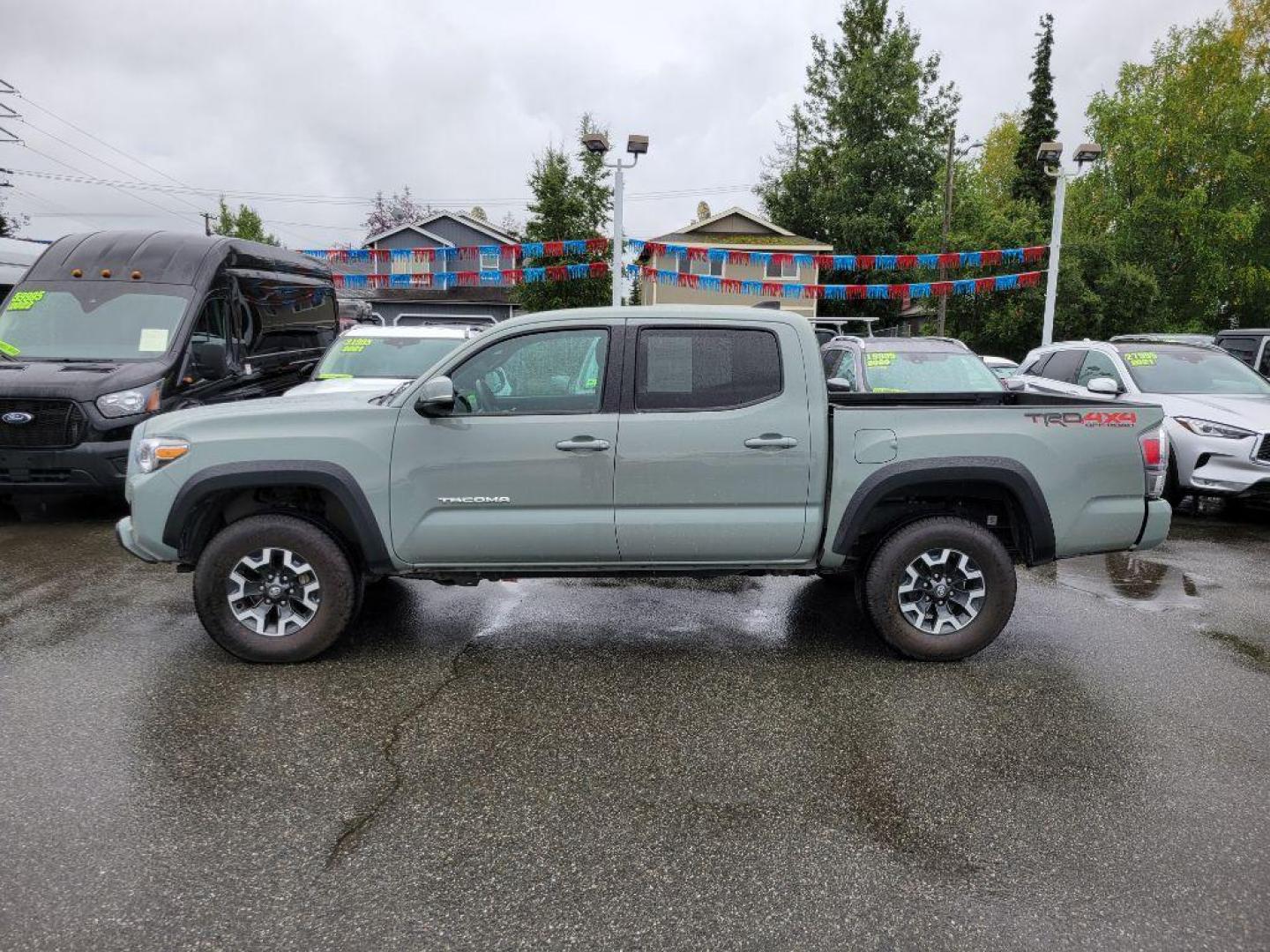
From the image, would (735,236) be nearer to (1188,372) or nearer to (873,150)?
(873,150)

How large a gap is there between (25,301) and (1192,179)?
114ft

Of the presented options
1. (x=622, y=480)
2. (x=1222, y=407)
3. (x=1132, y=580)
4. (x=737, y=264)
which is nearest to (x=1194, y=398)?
(x=1222, y=407)

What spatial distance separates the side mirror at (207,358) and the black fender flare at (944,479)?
6543 millimetres

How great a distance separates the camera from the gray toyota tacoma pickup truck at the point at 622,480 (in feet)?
14.6

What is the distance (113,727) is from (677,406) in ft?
9.62

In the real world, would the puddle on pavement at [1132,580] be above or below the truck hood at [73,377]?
below

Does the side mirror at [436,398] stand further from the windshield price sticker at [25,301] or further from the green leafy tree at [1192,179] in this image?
the green leafy tree at [1192,179]

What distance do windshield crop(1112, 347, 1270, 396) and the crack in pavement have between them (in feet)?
27.5

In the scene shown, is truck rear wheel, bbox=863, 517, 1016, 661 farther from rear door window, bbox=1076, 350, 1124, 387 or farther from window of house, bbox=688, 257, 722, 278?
window of house, bbox=688, 257, 722, 278

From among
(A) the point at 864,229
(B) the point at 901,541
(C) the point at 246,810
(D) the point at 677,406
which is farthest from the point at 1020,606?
(A) the point at 864,229

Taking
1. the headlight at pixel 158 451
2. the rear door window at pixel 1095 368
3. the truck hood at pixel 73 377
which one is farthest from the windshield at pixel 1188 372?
the truck hood at pixel 73 377

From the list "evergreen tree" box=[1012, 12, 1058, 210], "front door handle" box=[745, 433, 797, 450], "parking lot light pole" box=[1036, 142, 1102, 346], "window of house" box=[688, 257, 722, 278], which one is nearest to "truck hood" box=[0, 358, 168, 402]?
"front door handle" box=[745, 433, 797, 450]

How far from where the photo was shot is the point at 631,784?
3414 millimetres

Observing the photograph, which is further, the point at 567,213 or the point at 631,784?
the point at 567,213
